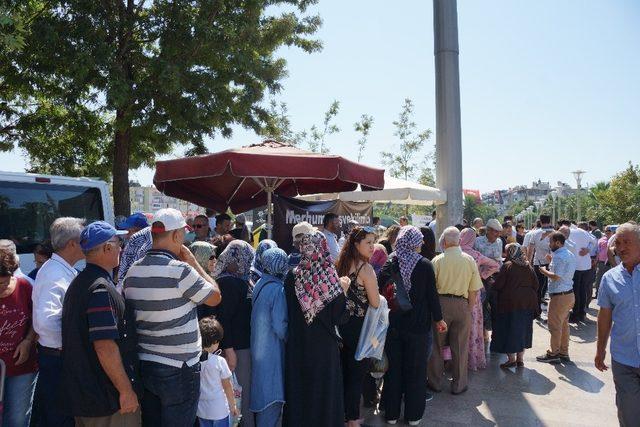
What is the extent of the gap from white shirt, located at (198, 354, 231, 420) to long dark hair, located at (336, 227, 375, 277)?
1411mm

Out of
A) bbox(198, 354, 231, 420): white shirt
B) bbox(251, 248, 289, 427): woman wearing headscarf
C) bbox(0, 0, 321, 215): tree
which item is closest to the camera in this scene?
bbox(198, 354, 231, 420): white shirt

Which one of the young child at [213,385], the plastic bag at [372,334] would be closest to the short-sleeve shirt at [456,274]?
the plastic bag at [372,334]

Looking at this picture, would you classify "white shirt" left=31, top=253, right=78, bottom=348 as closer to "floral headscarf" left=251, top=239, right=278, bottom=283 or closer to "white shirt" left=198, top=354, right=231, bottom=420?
"white shirt" left=198, top=354, right=231, bottom=420

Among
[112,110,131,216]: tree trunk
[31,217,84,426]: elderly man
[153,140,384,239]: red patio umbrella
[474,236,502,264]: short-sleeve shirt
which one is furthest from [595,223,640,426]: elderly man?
[112,110,131,216]: tree trunk

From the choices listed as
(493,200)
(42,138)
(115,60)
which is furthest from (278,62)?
(493,200)

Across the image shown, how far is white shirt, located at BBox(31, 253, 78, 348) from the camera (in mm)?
3010

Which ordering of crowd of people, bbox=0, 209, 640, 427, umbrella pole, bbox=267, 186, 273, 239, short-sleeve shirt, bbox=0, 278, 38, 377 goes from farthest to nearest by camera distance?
umbrella pole, bbox=267, 186, 273, 239, short-sleeve shirt, bbox=0, 278, 38, 377, crowd of people, bbox=0, 209, 640, 427

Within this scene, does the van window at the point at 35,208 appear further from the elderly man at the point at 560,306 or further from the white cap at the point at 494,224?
the elderly man at the point at 560,306

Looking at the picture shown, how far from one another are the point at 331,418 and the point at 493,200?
200 metres

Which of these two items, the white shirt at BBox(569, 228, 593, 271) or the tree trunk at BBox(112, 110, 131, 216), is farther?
the tree trunk at BBox(112, 110, 131, 216)

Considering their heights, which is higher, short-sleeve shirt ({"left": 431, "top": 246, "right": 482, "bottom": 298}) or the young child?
short-sleeve shirt ({"left": 431, "top": 246, "right": 482, "bottom": 298})

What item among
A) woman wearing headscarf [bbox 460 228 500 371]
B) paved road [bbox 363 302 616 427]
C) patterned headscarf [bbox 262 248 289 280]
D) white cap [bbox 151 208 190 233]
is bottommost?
paved road [bbox 363 302 616 427]

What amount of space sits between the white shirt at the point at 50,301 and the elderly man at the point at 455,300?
3967mm

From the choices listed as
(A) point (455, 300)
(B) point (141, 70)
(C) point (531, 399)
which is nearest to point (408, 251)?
(A) point (455, 300)
